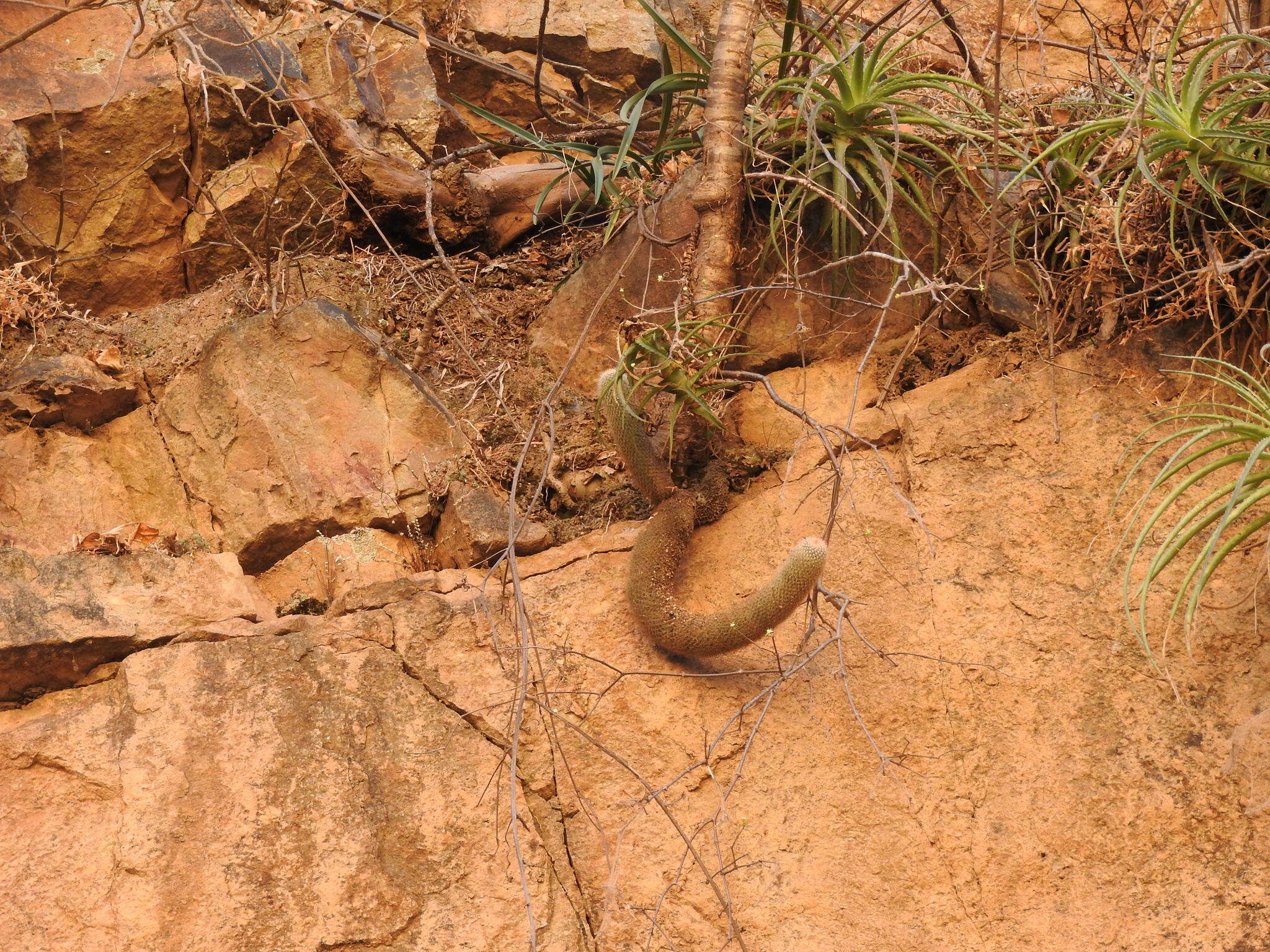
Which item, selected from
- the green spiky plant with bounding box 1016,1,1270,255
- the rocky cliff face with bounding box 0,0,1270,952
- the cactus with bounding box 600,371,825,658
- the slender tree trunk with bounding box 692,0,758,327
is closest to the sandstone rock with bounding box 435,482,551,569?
the rocky cliff face with bounding box 0,0,1270,952

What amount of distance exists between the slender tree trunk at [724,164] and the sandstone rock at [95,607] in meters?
1.65

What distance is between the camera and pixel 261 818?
286 cm

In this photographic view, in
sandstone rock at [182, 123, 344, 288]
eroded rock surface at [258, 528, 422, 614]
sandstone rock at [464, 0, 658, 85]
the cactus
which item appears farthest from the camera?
sandstone rock at [464, 0, 658, 85]

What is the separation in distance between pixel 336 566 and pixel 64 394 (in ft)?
3.31

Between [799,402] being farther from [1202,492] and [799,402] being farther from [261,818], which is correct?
[261,818]

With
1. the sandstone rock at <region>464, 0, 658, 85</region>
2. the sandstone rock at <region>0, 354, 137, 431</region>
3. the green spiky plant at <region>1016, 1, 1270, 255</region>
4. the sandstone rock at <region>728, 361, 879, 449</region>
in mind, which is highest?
the green spiky plant at <region>1016, 1, 1270, 255</region>

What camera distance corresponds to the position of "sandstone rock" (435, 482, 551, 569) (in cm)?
353

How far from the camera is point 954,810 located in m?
2.92

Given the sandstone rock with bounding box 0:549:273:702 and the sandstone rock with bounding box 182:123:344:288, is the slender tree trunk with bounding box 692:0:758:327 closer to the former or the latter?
the sandstone rock with bounding box 182:123:344:288

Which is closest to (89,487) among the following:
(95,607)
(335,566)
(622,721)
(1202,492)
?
(95,607)

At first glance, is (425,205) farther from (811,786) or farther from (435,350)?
(811,786)

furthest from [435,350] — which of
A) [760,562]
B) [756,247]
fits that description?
[760,562]

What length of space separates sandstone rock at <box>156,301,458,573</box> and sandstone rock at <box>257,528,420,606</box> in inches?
1.6

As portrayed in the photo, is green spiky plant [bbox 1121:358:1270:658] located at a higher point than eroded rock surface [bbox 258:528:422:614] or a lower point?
higher
